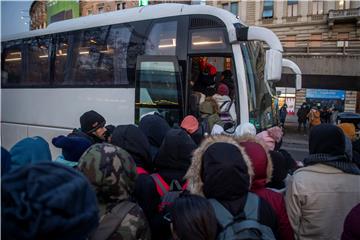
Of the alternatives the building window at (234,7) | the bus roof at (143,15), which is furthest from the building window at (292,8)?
the bus roof at (143,15)

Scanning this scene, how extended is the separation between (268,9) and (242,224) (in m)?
40.6

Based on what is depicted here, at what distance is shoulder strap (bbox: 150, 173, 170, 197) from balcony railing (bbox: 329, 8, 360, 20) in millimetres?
36703

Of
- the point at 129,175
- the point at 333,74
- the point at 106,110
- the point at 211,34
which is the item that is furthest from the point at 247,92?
the point at 333,74

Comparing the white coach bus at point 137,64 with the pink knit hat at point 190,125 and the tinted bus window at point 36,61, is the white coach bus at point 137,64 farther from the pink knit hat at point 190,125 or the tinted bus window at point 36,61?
the pink knit hat at point 190,125

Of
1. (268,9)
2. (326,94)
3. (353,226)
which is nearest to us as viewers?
(353,226)

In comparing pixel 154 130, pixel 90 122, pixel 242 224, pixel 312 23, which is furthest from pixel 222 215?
pixel 312 23

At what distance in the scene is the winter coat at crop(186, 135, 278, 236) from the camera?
209cm

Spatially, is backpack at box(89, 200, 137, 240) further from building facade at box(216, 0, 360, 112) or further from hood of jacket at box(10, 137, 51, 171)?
building facade at box(216, 0, 360, 112)

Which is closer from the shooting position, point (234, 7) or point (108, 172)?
point (108, 172)

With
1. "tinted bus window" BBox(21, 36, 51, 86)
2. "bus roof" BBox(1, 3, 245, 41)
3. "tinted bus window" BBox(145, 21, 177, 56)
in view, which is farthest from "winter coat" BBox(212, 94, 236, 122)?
"tinted bus window" BBox(21, 36, 51, 86)

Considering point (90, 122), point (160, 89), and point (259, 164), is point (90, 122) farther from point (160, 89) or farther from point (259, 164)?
point (259, 164)

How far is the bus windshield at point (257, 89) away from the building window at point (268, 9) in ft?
114

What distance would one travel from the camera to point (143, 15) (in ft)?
23.1

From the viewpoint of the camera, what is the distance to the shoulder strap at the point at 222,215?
6.67ft
